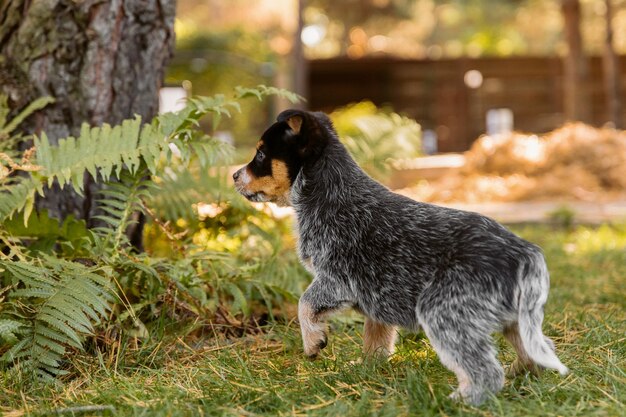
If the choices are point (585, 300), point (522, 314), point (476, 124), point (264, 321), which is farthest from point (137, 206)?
point (476, 124)

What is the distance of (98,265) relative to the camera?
175 inches

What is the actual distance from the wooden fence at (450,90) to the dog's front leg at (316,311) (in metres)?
16.5

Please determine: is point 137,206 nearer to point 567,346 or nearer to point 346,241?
point 346,241

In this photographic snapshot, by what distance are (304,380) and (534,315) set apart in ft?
3.61

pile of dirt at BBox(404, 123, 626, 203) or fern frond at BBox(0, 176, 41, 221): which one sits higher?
fern frond at BBox(0, 176, 41, 221)

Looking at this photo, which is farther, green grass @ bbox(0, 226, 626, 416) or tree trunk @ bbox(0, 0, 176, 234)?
tree trunk @ bbox(0, 0, 176, 234)

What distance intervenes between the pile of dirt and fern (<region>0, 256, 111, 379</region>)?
25.7 feet

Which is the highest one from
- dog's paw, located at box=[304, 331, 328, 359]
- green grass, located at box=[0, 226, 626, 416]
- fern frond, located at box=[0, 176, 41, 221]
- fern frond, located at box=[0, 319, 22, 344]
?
fern frond, located at box=[0, 176, 41, 221]

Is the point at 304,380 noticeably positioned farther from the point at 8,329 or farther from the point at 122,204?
the point at 122,204

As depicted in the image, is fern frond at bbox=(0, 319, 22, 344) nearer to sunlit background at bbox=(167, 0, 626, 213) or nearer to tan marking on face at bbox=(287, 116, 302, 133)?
tan marking on face at bbox=(287, 116, 302, 133)

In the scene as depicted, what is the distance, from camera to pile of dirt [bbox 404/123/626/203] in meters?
11.7

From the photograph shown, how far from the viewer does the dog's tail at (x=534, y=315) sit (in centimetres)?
346

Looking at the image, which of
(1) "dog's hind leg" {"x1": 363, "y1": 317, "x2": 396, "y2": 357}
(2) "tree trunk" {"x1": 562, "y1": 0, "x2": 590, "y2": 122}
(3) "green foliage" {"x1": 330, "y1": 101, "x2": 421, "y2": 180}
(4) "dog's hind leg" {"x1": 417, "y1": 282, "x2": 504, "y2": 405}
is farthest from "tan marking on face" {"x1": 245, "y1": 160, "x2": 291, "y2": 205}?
(2) "tree trunk" {"x1": 562, "y1": 0, "x2": 590, "y2": 122}

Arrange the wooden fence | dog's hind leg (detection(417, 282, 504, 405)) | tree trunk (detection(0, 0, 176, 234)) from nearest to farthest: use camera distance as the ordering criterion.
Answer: dog's hind leg (detection(417, 282, 504, 405)), tree trunk (detection(0, 0, 176, 234)), the wooden fence
